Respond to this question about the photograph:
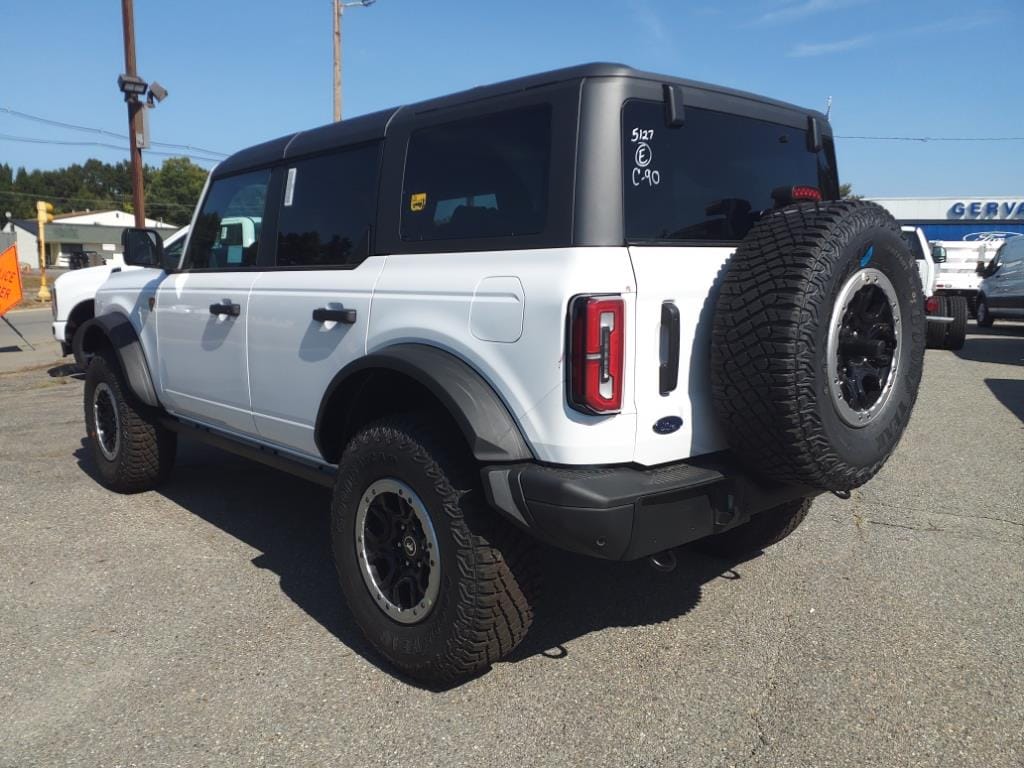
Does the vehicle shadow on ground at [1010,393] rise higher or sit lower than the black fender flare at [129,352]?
lower

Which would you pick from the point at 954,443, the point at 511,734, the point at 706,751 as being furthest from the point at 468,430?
the point at 954,443

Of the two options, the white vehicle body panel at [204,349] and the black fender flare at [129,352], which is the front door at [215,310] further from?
the black fender flare at [129,352]

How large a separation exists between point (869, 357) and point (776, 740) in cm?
130

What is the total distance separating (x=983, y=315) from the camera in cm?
1719

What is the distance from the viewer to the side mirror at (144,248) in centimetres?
A: 462

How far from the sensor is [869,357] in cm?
284

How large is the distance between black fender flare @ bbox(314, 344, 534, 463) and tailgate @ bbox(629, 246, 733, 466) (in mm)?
404

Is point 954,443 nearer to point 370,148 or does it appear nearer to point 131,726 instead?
point 370,148

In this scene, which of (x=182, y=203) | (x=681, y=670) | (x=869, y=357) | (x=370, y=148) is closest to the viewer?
(x=869, y=357)

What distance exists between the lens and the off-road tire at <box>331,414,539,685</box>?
A: 269 centimetres

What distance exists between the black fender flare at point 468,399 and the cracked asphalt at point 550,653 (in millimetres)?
919

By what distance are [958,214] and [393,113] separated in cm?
3720

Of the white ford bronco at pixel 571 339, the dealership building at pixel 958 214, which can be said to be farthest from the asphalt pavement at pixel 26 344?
the dealership building at pixel 958 214

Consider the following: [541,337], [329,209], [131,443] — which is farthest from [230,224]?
[541,337]
